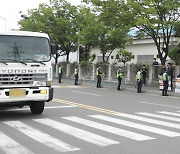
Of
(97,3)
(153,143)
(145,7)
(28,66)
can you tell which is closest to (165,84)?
(145,7)

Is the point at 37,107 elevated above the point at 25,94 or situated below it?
below

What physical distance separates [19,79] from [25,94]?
0.46 meters

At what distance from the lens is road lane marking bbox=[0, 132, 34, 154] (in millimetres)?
6277

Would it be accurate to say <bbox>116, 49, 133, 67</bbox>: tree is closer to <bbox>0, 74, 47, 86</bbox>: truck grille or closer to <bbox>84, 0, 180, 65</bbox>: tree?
<bbox>84, 0, 180, 65</bbox>: tree

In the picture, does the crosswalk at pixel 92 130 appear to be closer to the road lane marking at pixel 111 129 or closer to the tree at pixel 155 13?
the road lane marking at pixel 111 129

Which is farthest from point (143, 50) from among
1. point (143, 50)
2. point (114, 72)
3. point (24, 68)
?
point (24, 68)

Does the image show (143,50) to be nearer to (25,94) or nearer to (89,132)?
(25,94)

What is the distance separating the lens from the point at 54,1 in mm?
42781

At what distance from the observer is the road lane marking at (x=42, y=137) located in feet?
21.6

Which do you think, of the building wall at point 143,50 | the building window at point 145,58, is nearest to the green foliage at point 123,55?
the building wall at point 143,50

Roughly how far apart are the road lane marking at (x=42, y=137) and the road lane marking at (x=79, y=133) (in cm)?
56

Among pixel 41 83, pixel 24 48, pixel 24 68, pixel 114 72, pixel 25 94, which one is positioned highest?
pixel 24 48

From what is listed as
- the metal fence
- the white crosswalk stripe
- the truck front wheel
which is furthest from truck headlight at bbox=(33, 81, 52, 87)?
the metal fence

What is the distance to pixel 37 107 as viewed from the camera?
10922 mm
